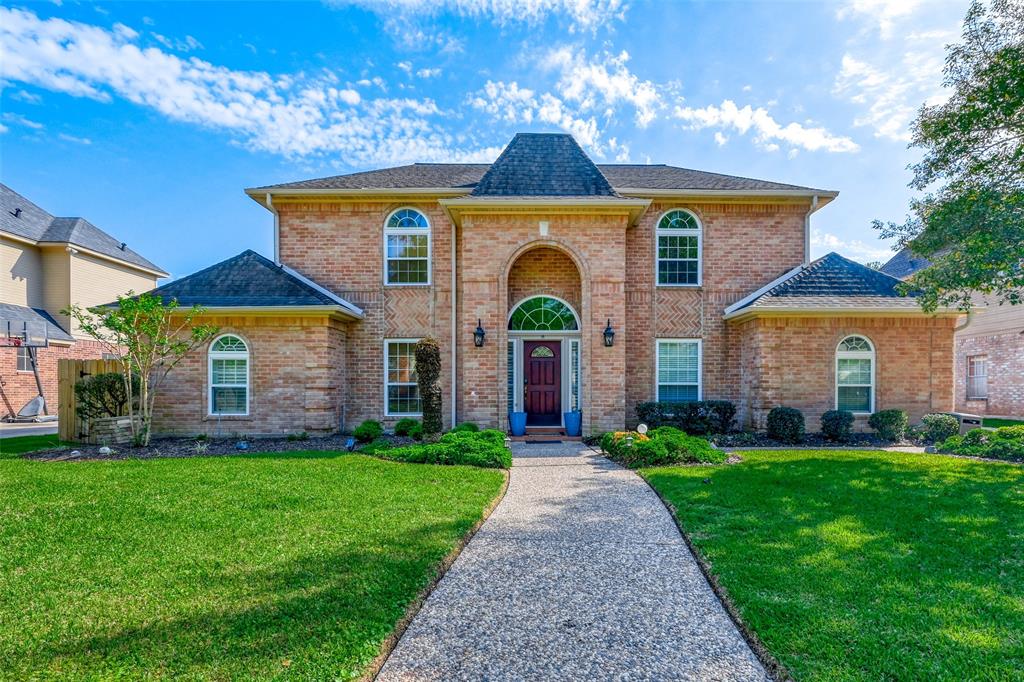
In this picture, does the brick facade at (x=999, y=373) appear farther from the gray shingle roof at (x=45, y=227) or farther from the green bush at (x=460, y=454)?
the gray shingle roof at (x=45, y=227)

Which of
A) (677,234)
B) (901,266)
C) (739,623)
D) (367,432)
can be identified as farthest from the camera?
(901,266)

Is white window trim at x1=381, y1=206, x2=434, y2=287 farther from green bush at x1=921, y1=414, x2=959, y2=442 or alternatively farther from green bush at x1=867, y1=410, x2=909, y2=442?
green bush at x1=921, y1=414, x2=959, y2=442

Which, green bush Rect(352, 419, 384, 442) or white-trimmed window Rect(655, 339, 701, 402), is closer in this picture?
green bush Rect(352, 419, 384, 442)

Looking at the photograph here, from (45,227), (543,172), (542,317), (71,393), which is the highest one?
(45,227)

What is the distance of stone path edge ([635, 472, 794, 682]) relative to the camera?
9.32 ft

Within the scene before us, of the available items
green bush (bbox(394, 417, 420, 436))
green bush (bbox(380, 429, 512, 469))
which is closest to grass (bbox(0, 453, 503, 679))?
green bush (bbox(380, 429, 512, 469))

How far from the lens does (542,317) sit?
1300 centimetres

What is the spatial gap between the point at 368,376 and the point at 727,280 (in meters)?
10.0

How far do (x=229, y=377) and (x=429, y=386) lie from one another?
201 inches

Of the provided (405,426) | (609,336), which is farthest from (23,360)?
(609,336)

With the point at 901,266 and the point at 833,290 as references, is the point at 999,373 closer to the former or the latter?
the point at 901,266

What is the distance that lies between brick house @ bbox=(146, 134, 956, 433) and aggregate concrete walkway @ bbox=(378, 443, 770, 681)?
6.50 meters

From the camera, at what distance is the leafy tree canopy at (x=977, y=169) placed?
26.4ft

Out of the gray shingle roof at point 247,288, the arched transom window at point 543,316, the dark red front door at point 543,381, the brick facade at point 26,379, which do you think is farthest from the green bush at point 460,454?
the brick facade at point 26,379
